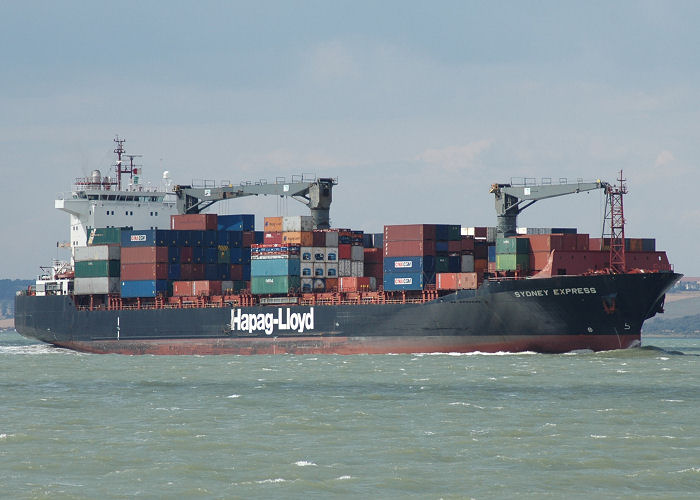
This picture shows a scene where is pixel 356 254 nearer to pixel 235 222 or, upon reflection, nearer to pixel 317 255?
pixel 317 255

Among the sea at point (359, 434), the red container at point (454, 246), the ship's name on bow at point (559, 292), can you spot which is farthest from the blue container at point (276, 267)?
the ship's name on bow at point (559, 292)

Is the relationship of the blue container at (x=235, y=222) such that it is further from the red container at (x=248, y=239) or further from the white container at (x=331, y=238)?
the white container at (x=331, y=238)

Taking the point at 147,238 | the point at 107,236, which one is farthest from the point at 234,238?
the point at 107,236

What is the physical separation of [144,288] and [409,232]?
18.5 metres

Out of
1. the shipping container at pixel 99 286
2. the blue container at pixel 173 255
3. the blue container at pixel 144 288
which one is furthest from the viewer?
the shipping container at pixel 99 286

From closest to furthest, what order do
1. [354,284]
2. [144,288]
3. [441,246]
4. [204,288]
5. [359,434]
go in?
[359,434]
[441,246]
[354,284]
[204,288]
[144,288]

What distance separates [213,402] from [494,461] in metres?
14.5

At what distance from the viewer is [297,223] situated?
6581 cm

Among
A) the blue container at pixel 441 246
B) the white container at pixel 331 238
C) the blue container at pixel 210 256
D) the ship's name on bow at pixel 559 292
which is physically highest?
the white container at pixel 331 238

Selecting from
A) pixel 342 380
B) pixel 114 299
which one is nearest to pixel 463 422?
pixel 342 380

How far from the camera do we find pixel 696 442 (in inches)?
1134

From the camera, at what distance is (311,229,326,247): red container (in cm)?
6544

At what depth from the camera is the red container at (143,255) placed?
2712 inches

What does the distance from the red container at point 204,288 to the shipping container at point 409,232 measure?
12.7 metres
